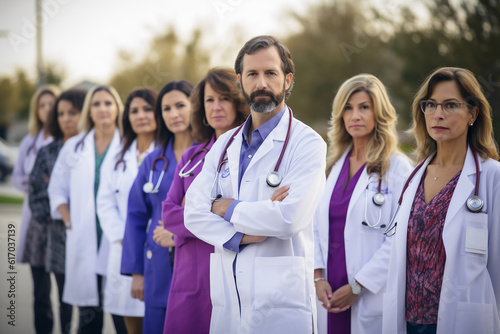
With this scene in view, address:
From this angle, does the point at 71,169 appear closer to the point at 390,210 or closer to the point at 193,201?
the point at 193,201

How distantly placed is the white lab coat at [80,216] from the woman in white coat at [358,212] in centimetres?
229

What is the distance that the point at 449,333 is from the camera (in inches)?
112

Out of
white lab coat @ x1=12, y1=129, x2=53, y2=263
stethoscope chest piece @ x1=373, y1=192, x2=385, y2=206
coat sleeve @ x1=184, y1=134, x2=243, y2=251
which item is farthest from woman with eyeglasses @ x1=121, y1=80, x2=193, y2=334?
white lab coat @ x1=12, y1=129, x2=53, y2=263

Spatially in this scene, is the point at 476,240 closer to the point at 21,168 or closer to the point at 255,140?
the point at 255,140

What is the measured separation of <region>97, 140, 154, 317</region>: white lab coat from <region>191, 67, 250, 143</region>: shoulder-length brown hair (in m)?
1.19

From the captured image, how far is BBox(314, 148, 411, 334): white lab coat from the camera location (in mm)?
3689

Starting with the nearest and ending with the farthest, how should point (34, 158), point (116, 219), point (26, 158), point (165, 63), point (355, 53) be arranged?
1. point (116, 219)
2. point (34, 158)
3. point (26, 158)
4. point (165, 63)
5. point (355, 53)

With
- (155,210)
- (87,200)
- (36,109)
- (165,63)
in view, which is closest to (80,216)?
(87,200)

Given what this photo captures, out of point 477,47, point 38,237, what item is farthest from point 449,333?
point 477,47

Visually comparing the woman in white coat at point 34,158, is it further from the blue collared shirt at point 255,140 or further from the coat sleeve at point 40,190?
the blue collared shirt at point 255,140

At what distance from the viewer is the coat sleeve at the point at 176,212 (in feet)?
11.3

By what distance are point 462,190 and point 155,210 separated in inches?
90.5

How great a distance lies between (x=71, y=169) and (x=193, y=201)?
2.73 meters

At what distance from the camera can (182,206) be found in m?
3.57
